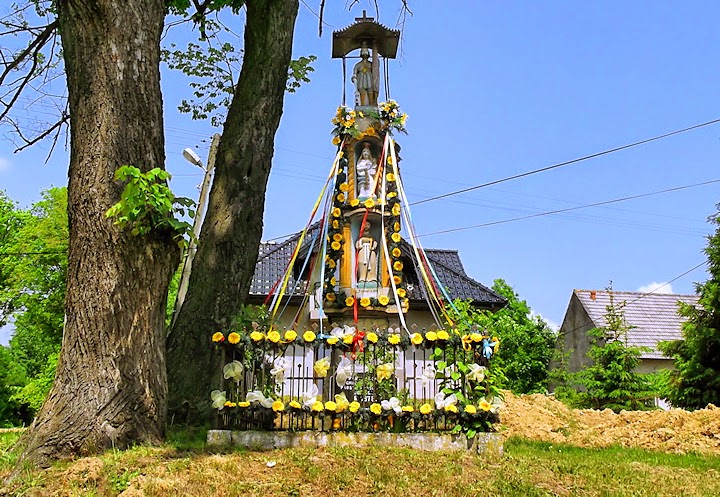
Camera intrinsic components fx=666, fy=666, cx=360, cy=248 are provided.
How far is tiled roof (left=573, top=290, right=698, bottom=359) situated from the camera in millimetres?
23203

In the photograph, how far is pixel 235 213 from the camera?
6.67 meters

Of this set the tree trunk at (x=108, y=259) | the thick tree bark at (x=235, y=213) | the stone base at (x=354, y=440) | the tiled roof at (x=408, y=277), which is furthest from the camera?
the tiled roof at (x=408, y=277)

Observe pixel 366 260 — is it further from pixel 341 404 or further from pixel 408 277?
pixel 408 277

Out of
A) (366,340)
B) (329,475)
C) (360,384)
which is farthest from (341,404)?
(329,475)

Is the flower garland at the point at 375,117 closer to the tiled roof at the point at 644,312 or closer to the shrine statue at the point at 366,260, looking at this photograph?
the shrine statue at the point at 366,260

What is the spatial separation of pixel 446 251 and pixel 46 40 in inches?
657

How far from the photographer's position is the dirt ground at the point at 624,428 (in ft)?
27.2

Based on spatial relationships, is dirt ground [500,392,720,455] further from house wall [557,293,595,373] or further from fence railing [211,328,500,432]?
house wall [557,293,595,373]

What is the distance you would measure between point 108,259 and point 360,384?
2541 mm

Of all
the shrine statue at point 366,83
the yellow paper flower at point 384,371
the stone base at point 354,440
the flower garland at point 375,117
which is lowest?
the stone base at point 354,440

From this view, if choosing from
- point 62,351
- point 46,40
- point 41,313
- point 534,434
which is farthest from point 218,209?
point 41,313

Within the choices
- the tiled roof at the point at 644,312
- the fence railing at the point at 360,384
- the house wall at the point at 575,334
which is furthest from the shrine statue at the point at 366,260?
the house wall at the point at 575,334

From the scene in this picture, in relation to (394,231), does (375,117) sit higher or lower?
higher

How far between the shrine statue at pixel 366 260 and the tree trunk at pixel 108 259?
5.47 m
